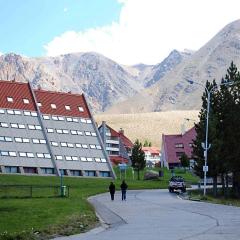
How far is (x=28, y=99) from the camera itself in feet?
306

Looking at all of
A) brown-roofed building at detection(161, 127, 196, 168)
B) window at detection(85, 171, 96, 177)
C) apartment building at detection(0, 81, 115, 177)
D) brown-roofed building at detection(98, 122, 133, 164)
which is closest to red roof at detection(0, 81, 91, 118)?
apartment building at detection(0, 81, 115, 177)

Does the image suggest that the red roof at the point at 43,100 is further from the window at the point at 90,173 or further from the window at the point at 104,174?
the window at the point at 104,174

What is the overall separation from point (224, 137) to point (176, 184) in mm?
8079

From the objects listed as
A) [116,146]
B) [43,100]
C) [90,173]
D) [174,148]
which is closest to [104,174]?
[90,173]

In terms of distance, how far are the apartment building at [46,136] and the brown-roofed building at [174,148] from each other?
186 feet

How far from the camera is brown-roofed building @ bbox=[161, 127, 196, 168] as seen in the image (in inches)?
5925

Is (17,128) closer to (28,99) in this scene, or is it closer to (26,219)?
(28,99)

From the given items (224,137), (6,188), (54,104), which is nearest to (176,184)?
(224,137)

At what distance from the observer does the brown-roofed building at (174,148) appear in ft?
494

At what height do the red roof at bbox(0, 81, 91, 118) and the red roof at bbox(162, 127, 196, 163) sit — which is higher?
the red roof at bbox(0, 81, 91, 118)

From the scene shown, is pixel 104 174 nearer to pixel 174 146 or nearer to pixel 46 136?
pixel 46 136

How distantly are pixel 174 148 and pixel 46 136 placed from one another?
70.1 meters

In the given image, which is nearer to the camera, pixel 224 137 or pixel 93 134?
pixel 224 137

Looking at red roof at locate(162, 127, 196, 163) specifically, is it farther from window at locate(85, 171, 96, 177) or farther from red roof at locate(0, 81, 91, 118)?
window at locate(85, 171, 96, 177)
